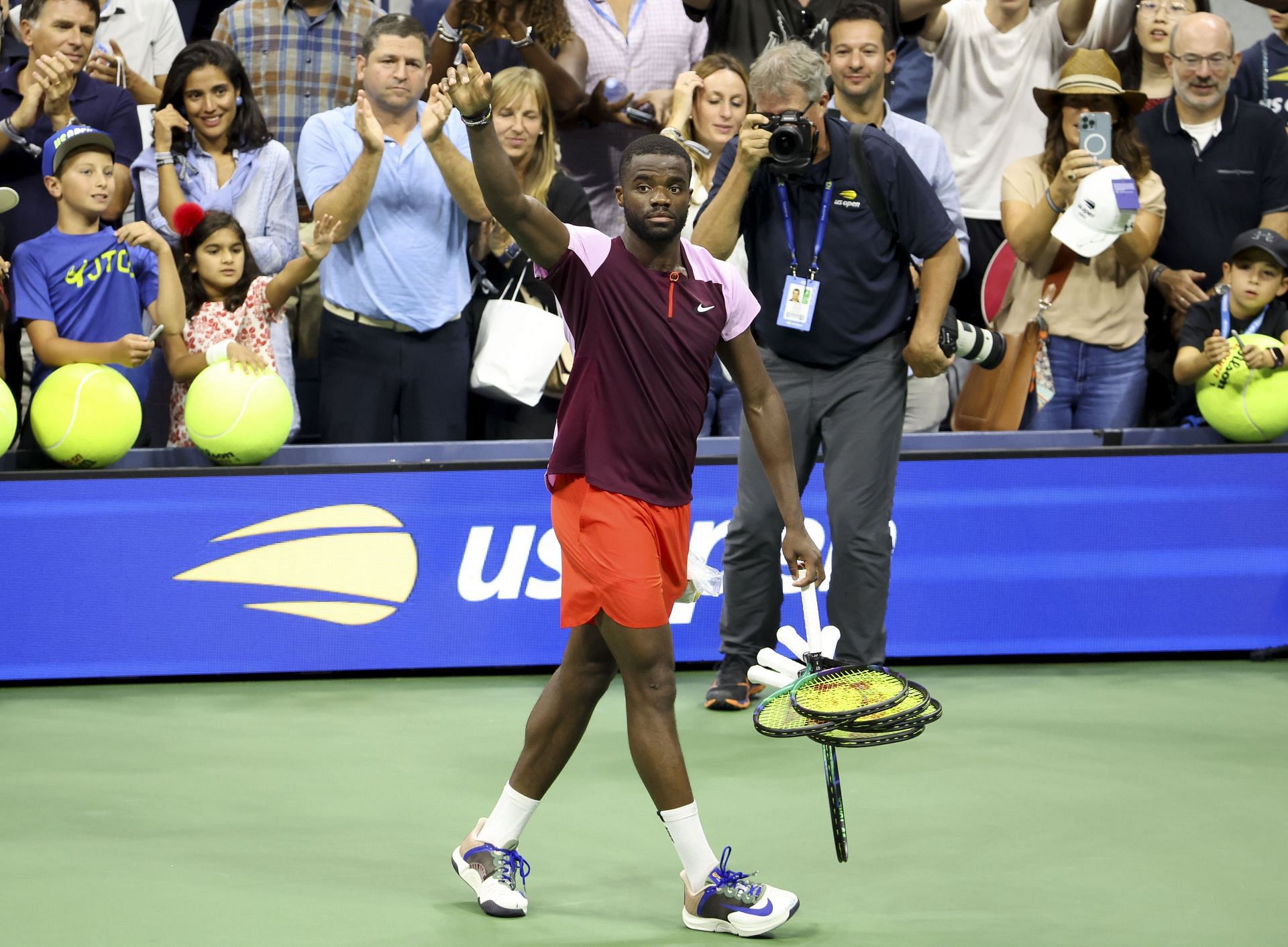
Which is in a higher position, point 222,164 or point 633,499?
point 222,164

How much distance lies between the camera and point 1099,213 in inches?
305

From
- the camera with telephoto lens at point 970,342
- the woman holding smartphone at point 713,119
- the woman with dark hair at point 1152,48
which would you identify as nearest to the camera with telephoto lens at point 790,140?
the camera with telephoto lens at point 970,342

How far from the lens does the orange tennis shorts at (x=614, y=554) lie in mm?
4148

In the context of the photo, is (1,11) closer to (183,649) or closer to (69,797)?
(183,649)

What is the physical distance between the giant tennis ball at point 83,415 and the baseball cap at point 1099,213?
14.1 ft

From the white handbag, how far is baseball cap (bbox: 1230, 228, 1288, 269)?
126 inches

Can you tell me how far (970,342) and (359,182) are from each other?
280 cm

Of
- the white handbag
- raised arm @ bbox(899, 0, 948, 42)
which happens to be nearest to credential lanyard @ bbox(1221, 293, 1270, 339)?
raised arm @ bbox(899, 0, 948, 42)

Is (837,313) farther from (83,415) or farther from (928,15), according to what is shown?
(83,415)

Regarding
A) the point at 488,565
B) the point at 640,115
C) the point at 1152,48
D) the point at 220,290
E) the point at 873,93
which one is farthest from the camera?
the point at 1152,48

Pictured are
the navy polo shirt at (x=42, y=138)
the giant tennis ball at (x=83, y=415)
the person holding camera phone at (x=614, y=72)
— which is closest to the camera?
the giant tennis ball at (x=83, y=415)

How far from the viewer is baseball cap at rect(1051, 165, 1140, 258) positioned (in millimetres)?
7664

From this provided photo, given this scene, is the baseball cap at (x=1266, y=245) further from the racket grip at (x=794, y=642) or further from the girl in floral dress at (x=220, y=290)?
the racket grip at (x=794, y=642)

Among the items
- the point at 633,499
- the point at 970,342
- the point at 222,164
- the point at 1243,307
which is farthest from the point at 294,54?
the point at 633,499
